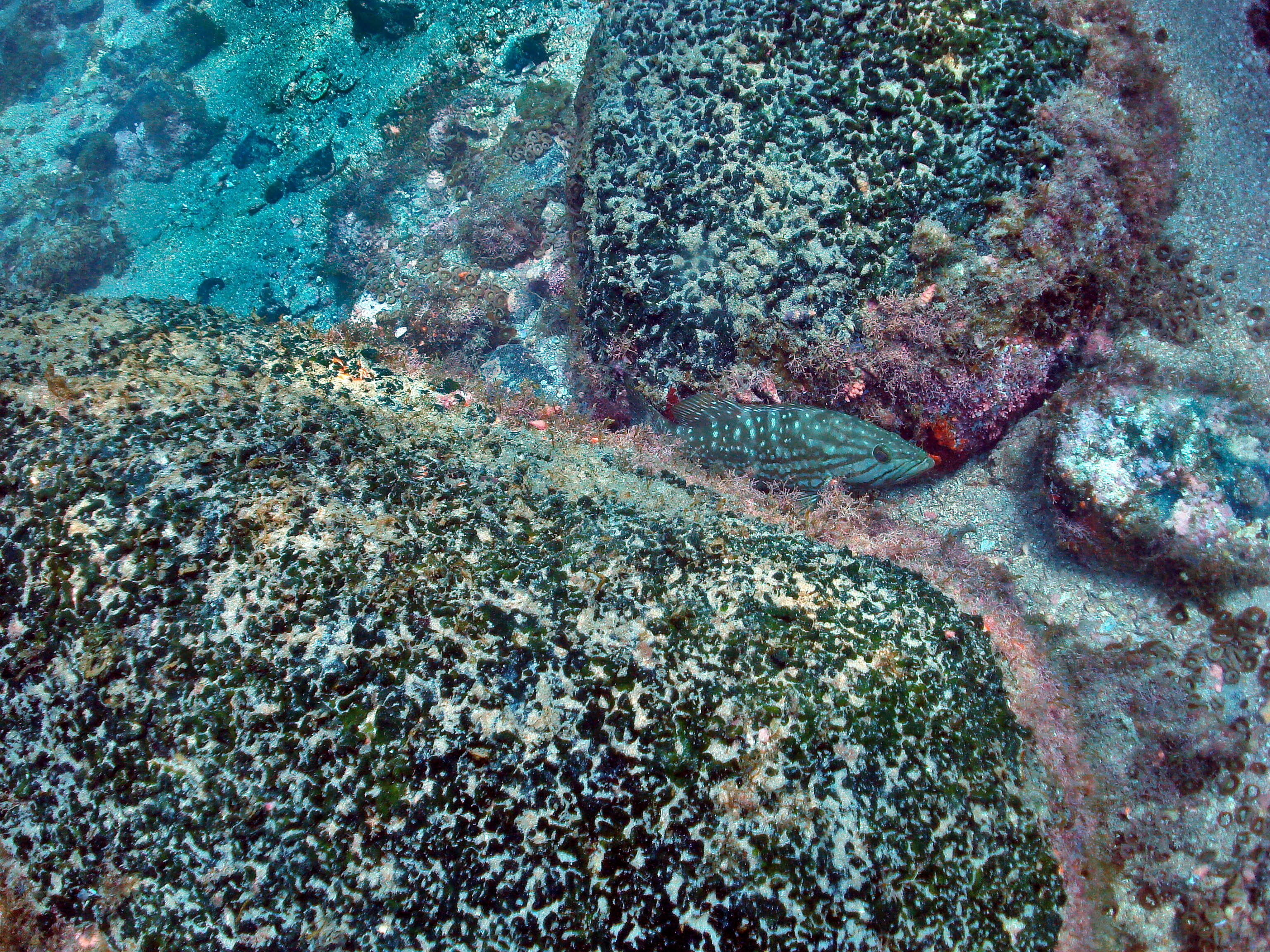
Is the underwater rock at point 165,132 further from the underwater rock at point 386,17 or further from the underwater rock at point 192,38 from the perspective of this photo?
the underwater rock at point 386,17

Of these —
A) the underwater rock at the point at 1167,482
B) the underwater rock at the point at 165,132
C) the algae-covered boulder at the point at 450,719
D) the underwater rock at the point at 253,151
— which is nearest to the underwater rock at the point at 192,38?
the underwater rock at the point at 165,132

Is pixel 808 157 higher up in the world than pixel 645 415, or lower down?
higher up

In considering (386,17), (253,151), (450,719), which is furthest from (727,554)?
(253,151)

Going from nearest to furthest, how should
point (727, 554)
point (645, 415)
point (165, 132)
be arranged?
point (727, 554)
point (645, 415)
point (165, 132)

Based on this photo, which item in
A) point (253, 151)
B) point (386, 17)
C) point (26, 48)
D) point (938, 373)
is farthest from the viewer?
point (26, 48)

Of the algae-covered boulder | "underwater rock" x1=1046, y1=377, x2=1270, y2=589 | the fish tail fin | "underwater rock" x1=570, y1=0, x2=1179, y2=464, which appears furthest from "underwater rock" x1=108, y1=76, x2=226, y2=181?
"underwater rock" x1=1046, y1=377, x2=1270, y2=589

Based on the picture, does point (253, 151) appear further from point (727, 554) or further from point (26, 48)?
point (727, 554)

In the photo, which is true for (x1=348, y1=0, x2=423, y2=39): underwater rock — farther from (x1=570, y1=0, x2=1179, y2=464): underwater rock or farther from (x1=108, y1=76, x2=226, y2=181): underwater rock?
(x1=570, y1=0, x2=1179, y2=464): underwater rock
